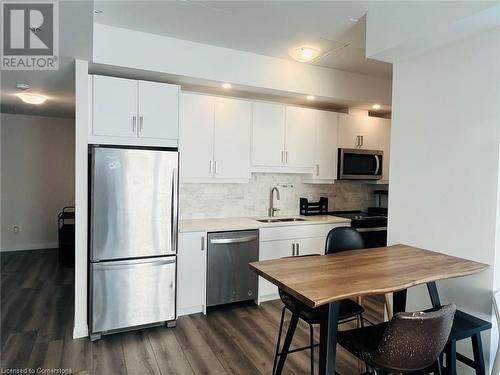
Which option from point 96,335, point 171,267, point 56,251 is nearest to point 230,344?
point 171,267

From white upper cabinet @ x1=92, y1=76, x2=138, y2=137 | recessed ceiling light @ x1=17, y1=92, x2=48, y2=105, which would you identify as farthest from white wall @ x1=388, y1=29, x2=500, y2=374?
recessed ceiling light @ x1=17, y1=92, x2=48, y2=105

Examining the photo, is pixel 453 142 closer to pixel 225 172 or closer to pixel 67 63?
pixel 225 172

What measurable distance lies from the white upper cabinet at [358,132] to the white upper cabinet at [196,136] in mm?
1830

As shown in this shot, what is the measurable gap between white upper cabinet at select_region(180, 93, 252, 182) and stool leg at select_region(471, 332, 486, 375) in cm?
255

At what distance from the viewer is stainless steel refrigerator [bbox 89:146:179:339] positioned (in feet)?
9.34

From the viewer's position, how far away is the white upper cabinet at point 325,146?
430 cm

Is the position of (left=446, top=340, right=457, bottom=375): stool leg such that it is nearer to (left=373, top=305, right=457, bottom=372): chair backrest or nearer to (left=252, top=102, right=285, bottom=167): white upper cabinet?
(left=373, top=305, right=457, bottom=372): chair backrest

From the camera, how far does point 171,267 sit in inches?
122

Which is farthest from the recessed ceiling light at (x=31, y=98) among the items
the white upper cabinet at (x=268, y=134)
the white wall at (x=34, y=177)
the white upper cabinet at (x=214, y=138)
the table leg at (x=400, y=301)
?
the table leg at (x=400, y=301)

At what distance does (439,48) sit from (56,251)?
637 cm

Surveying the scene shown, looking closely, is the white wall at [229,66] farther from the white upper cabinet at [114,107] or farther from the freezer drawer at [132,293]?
the freezer drawer at [132,293]

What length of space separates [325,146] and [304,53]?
135 cm

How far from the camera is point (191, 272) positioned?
3354 mm

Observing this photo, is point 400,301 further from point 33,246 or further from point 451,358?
point 33,246
